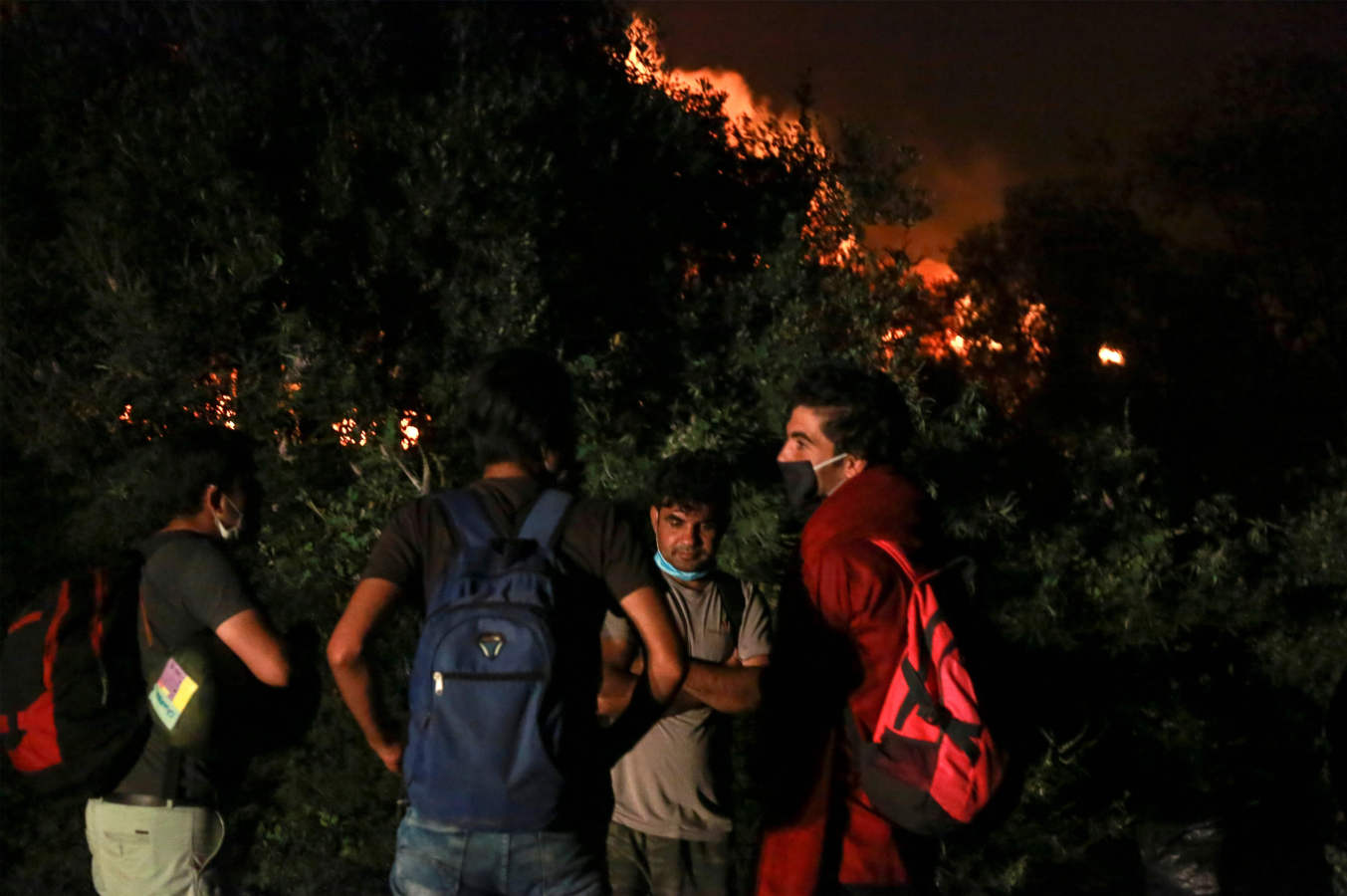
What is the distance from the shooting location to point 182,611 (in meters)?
3.38

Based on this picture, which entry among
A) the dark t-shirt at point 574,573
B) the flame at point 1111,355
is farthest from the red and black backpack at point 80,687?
the flame at point 1111,355

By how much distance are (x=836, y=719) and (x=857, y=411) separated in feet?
2.52

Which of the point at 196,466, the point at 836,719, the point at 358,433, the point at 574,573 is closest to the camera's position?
the point at 574,573

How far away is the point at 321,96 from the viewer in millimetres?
7375

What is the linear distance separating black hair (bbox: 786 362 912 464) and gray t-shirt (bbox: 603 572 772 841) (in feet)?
4.93

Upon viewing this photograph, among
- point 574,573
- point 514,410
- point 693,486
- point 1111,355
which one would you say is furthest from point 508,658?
point 1111,355

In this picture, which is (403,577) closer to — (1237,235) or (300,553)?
(300,553)

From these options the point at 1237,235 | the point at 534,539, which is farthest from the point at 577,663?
the point at 1237,235

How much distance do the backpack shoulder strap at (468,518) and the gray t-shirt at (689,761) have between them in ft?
6.04

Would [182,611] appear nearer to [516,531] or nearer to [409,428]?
[516,531]

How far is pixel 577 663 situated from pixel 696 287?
5371 millimetres

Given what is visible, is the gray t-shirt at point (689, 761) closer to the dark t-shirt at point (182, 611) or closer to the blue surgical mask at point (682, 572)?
the blue surgical mask at point (682, 572)

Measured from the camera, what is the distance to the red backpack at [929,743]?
275cm

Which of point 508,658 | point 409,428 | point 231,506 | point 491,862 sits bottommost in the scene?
point 491,862
